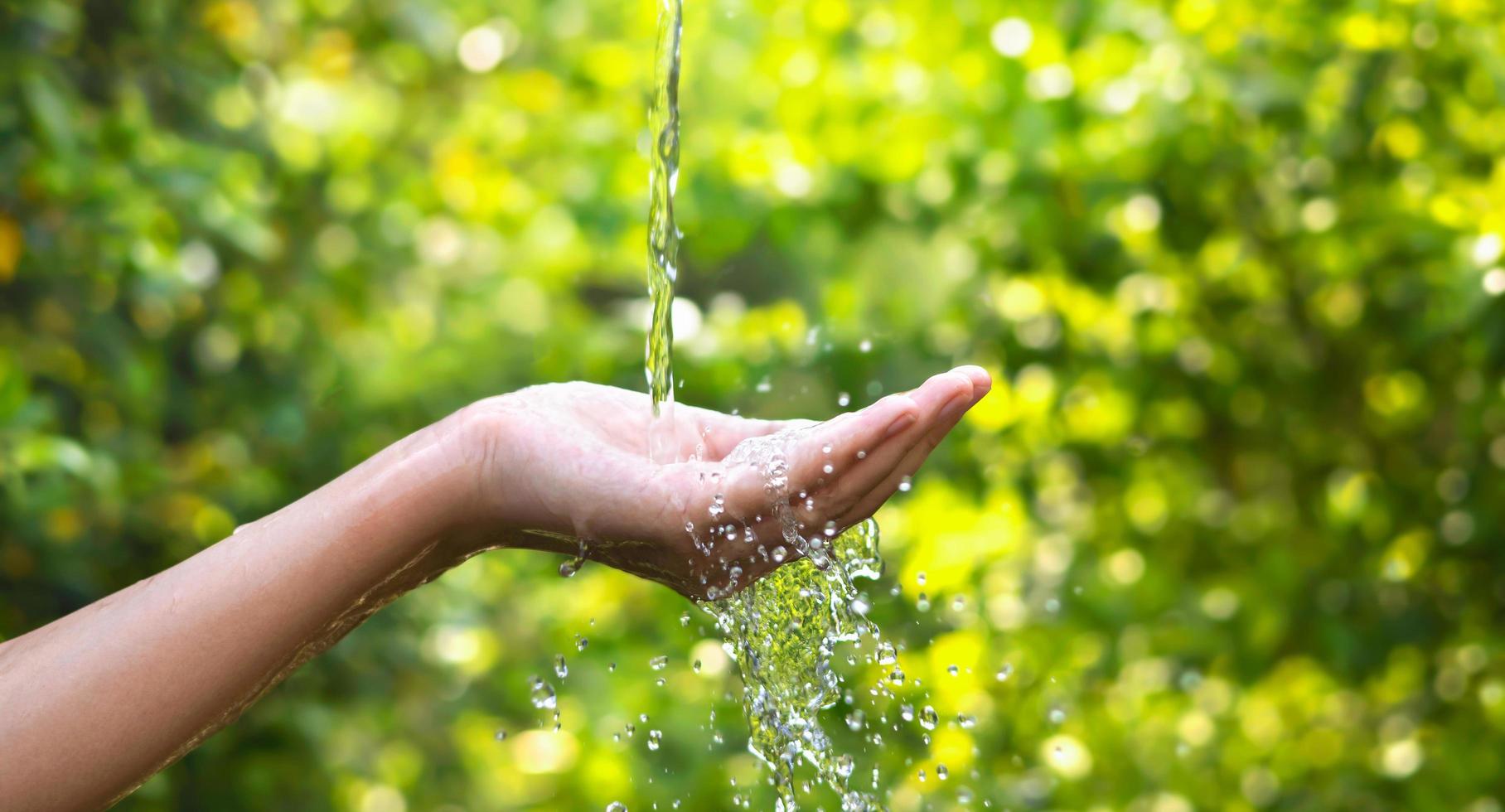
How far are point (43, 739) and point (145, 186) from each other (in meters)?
1.17

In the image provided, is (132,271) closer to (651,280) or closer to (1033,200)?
(651,280)

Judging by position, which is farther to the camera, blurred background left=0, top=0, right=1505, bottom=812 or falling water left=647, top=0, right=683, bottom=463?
blurred background left=0, top=0, right=1505, bottom=812

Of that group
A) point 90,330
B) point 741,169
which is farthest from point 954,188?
point 90,330

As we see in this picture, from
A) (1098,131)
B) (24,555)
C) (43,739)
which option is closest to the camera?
(43,739)

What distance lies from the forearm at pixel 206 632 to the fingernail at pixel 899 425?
1.19 ft

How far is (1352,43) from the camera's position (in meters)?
2.00

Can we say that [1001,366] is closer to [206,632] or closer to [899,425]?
[899,425]

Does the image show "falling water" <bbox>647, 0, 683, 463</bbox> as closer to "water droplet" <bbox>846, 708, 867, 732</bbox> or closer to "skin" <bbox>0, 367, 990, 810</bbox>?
"skin" <bbox>0, 367, 990, 810</bbox>

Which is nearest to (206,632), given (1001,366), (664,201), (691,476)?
(691,476)

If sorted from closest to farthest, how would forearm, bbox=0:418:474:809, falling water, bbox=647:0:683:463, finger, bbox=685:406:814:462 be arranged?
forearm, bbox=0:418:474:809, finger, bbox=685:406:814:462, falling water, bbox=647:0:683:463

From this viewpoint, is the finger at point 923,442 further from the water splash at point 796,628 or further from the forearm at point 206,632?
the forearm at point 206,632

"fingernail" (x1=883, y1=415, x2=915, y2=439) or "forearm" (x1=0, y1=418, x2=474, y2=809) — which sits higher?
"fingernail" (x1=883, y1=415, x2=915, y2=439)

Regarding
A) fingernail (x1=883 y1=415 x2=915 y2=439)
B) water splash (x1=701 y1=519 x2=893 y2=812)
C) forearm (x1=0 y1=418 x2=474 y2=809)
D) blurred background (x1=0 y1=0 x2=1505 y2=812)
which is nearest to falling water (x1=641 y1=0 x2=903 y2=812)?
water splash (x1=701 y1=519 x2=893 y2=812)

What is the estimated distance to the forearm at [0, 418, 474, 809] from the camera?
1.03 m
